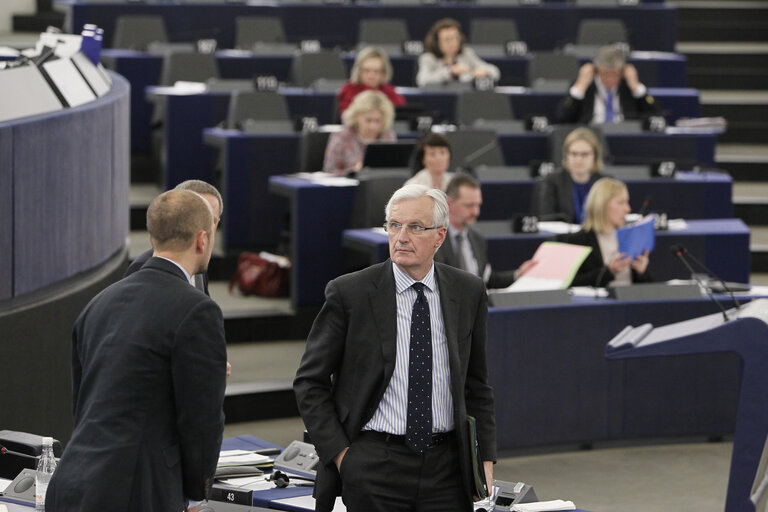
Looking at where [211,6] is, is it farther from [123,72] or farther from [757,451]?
[757,451]

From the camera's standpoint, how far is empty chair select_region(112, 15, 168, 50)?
1077 cm

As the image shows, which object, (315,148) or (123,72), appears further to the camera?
(123,72)

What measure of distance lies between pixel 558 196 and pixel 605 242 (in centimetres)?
95

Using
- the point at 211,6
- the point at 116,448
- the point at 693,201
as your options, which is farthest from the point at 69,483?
the point at 211,6

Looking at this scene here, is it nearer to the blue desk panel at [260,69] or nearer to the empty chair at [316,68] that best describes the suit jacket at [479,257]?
the blue desk panel at [260,69]

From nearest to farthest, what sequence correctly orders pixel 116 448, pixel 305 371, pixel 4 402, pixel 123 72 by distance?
1. pixel 116 448
2. pixel 305 371
3. pixel 4 402
4. pixel 123 72

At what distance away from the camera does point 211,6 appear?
11.5 m

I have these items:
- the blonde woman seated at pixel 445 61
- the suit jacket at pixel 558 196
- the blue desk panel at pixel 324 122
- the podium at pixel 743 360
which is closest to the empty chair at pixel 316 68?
the blue desk panel at pixel 324 122

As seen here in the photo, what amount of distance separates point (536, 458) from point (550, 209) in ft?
6.15

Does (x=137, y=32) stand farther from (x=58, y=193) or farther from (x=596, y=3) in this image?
(x=58, y=193)

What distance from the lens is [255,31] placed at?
11242mm

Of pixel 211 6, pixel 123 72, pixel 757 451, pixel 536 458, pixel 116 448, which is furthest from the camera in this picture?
pixel 211 6

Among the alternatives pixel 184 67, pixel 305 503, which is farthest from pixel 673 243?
pixel 305 503

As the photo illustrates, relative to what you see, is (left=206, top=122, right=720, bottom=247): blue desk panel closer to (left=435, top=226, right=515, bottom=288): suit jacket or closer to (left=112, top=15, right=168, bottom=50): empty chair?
(left=435, top=226, right=515, bottom=288): suit jacket
